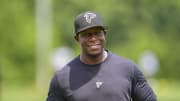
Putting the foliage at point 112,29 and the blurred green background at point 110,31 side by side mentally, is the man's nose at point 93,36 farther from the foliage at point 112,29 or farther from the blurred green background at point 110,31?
the foliage at point 112,29

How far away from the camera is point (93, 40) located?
29.3 feet

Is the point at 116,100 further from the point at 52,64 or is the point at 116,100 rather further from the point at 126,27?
the point at 126,27

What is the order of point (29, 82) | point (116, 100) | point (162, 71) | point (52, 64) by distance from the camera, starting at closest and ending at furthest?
point (116, 100) < point (52, 64) < point (29, 82) < point (162, 71)

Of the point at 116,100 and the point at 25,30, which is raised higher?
the point at 116,100

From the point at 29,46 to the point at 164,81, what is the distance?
8.76 metres

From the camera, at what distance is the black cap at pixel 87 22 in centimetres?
893

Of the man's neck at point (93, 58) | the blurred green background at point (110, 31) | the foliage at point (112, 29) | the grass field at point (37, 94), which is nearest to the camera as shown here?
the man's neck at point (93, 58)

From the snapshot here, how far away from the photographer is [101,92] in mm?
8930

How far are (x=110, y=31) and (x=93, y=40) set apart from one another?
56332 millimetres

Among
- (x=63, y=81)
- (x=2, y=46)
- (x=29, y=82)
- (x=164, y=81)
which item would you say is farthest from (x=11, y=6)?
(x=63, y=81)

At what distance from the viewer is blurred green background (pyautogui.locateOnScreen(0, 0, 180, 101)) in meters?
62.9

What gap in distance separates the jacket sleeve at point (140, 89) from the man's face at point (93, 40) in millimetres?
404

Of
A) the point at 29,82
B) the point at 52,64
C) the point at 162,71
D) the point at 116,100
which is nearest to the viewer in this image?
the point at 116,100

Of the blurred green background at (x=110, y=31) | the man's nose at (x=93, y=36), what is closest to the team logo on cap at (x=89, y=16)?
the man's nose at (x=93, y=36)
